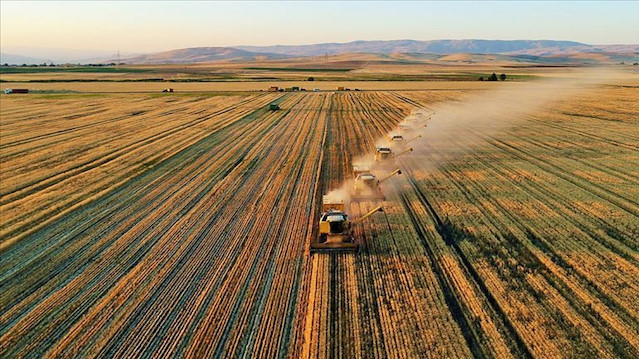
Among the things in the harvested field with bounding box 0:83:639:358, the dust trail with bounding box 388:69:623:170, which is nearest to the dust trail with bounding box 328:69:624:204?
Result: the dust trail with bounding box 388:69:623:170

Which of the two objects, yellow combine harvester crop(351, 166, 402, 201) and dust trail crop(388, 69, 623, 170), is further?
dust trail crop(388, 69, 623, 170)

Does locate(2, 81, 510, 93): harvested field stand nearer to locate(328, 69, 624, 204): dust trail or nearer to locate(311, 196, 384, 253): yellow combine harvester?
locate(328, 69, 624, 204): dust trail

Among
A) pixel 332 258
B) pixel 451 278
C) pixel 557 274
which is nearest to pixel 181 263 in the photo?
pixel 332 258

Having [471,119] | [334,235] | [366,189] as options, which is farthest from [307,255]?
[471,119]

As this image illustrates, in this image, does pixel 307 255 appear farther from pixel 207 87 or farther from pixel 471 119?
pixel 207 87

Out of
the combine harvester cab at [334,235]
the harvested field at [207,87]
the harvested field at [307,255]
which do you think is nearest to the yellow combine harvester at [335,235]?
the combine harvester cab at [334,235]

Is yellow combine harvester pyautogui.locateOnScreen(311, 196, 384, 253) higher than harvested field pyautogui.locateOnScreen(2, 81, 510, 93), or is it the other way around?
harvested field pyautogui.locateOnScreen(2, 81, 510, 93)

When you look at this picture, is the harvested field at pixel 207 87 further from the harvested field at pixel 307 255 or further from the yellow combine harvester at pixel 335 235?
the yellow combine harvester at pixel 335 235

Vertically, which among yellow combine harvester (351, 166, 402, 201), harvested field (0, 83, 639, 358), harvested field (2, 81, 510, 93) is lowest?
harvested field (0, 83, 639, 358)
